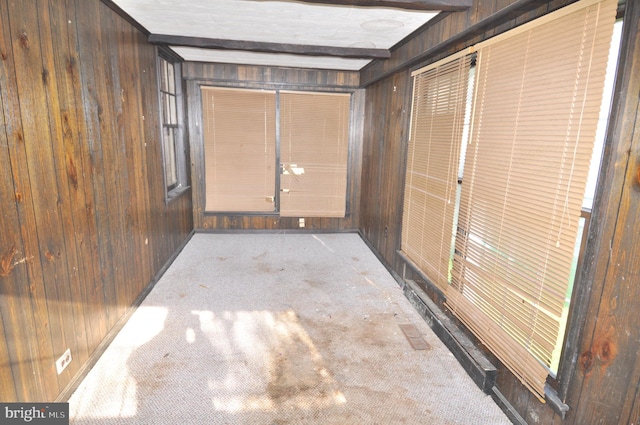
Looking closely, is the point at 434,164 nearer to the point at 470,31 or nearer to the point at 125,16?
the point at 470,31

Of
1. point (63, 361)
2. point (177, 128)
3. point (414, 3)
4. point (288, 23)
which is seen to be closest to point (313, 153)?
point (177, 128)

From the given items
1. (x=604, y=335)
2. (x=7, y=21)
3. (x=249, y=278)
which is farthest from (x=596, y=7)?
(x=249, y=278)

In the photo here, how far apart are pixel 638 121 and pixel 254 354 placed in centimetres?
226

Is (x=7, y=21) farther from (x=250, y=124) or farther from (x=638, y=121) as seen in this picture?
(x=250, y=124)

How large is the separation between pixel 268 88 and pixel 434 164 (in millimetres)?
2857

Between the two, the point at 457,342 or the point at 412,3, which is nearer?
the point at 412,3

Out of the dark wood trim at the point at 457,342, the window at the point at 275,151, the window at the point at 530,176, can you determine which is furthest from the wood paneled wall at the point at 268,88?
the window at the point at 530,176

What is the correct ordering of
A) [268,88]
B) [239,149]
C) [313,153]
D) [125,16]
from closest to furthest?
[125,16]
[268,88]
[239,149]
[313,153]

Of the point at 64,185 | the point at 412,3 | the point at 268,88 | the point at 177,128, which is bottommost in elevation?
the point at 64,185

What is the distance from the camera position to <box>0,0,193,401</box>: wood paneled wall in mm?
1489

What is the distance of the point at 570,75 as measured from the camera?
149 cm

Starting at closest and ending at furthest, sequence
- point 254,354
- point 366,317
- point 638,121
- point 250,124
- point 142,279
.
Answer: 1. point 638,121
2. point 254,354
3. point 366,317
4. point 142,279
5. point 250,124

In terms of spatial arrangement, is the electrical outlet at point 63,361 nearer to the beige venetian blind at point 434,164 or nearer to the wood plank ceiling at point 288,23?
the wood plank ceiling at point 288,23

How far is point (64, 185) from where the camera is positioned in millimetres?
1858
